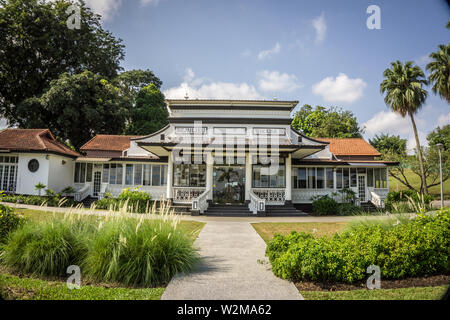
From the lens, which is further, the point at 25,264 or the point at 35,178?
the point at 35,178

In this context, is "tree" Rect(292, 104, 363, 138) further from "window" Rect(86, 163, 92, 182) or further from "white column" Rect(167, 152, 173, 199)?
"window" Rect(86, 163, 92, 182)

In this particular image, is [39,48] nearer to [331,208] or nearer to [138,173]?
[138,173]

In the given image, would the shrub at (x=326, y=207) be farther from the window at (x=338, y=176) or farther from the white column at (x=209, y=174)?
the white column at (x=209, y=174)

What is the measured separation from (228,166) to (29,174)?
15593mm

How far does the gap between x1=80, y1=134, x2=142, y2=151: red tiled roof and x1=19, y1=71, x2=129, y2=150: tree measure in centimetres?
557

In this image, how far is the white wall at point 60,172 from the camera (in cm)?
1967

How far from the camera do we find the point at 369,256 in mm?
5012

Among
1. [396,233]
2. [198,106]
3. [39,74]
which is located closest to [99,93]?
[39,74]

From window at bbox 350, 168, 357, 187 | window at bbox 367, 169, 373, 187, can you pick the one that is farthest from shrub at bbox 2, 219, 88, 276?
window at bbox 367, 169, 373, 187

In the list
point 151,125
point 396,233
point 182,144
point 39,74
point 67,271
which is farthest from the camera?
point 151,125

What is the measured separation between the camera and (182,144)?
16.2 meters
